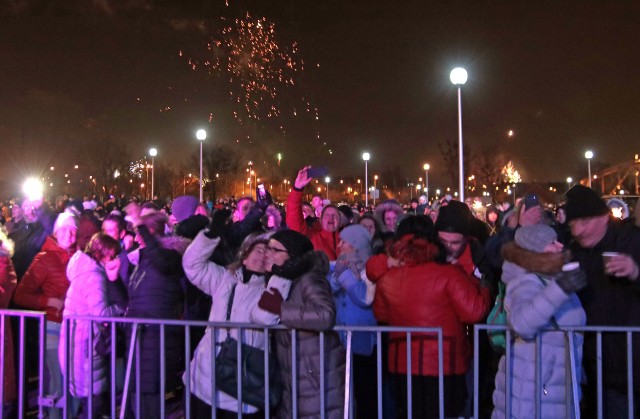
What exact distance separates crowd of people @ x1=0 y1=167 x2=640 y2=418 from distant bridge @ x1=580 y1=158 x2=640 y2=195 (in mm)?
36432

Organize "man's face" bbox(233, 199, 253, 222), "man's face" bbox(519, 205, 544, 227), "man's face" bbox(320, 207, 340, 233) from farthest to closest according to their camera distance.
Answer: "man's face" bbox(233, 199, 253, 222), "man's face" bbox(320, 207, 340, 233), "man's face" bbox(519, 205, 544, 227)

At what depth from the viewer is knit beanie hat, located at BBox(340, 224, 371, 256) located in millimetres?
6023

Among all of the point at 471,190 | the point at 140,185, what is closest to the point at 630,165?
the point at 471,190

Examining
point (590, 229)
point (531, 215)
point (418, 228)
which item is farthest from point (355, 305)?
point (531, 215)

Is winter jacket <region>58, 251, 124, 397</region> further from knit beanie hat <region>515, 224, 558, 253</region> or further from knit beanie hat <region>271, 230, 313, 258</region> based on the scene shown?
knit beanie hat <region>515, 224, 558, 253</region>

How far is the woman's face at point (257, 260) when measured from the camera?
15.5ft

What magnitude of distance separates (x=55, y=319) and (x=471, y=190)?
55.1m

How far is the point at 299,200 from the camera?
777cm

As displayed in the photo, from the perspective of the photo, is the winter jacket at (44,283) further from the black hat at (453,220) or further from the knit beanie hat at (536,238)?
the knit beanie hat at (536,238)

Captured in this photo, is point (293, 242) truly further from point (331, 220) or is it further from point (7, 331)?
point (331, 220)

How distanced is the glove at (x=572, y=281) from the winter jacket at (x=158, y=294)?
3.40 metres

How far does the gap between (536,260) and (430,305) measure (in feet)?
2.80

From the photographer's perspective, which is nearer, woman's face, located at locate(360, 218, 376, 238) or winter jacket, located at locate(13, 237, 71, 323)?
winter jacket, located at locate(13, 237, 71, 323)

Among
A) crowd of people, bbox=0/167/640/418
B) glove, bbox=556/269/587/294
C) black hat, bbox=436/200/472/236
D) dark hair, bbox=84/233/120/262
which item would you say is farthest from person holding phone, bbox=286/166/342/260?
glove, bbox=556/269/587/294
